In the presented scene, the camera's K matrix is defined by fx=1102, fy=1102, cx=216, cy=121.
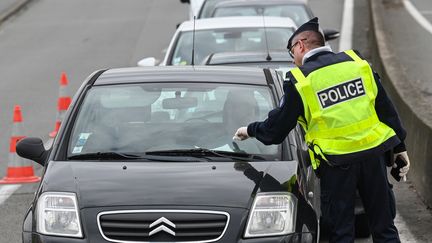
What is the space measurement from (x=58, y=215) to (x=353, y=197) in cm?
173

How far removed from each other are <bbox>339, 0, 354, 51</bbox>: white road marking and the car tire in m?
13.2

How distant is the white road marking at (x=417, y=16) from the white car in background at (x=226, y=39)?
415 inches

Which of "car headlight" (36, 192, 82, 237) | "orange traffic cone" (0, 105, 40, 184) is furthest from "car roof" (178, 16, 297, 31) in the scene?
"car headlight" (36, 192, 82, 237)

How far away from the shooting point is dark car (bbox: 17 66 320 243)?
6180 millimetres

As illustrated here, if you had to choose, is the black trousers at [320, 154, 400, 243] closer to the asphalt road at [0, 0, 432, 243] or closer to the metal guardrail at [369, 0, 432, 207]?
the asphalt road at [0, 0, 432, 243]

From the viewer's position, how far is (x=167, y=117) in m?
7.37

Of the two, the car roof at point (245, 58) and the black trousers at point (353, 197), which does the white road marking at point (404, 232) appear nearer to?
the black trousers at point (353, 197)

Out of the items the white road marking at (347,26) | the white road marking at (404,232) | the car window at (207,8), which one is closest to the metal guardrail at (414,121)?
the white road marking at (404,232)

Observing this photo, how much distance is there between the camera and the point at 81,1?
35.6m

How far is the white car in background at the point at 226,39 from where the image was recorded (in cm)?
1366

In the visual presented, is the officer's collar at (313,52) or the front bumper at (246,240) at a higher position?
the officer's collar at (313,52)

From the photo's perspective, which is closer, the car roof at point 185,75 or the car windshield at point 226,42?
the car roof at point 185,75

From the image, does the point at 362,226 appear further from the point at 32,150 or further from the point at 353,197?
the point at 32,150

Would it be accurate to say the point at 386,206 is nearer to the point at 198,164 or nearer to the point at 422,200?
the point at 198,164
